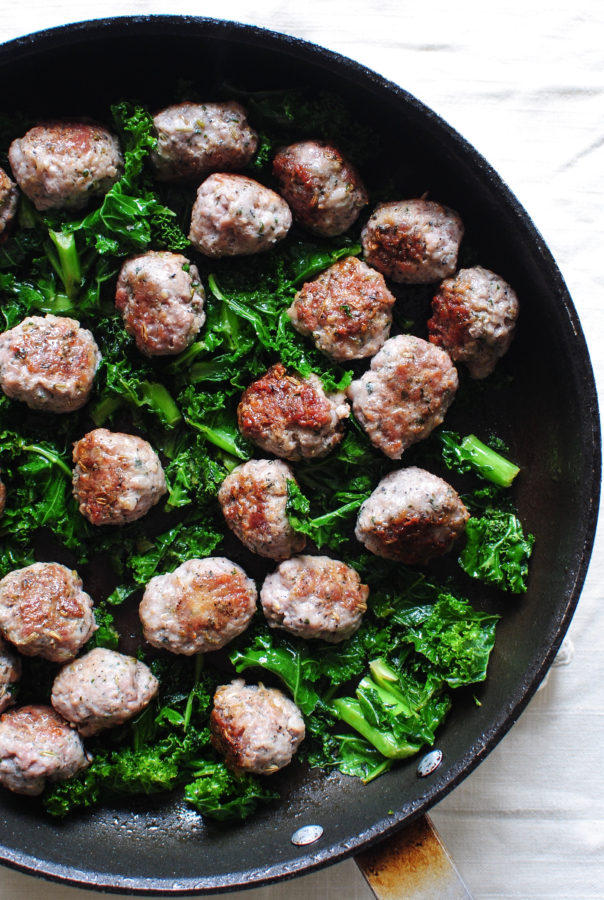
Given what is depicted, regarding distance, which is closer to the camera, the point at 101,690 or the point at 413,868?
the point at 413,868

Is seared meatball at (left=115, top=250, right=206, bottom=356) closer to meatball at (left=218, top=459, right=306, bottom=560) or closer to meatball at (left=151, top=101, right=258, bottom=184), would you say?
meatball at (left=151, top=101, right=258, bottom=184)

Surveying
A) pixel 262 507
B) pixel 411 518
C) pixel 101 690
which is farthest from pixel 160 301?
pixel 101 690

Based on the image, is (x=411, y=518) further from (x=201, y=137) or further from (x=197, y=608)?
(x=201, y=137)

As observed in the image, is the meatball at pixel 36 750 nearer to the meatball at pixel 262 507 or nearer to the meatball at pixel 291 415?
the meatball at pixel 262 507

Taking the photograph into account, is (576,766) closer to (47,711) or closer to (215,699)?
(215,699)

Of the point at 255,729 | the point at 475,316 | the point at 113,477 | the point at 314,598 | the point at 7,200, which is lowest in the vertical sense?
the point at 255,729
